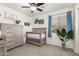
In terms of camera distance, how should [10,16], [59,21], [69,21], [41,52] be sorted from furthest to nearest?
[59,21] → [10,16] → [69,21] → [41,52]

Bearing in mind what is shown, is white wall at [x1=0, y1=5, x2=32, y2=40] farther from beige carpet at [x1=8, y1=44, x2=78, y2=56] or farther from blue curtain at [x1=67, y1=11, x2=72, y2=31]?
blue curtain at [x1=67, y1=11, x2=72, y2=31]

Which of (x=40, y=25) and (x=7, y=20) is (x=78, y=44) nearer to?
(x=40, y=25)

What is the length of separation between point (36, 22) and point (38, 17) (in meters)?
0.43

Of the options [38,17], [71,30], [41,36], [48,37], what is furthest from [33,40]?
[71,30]

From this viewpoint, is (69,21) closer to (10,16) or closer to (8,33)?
(8,33)

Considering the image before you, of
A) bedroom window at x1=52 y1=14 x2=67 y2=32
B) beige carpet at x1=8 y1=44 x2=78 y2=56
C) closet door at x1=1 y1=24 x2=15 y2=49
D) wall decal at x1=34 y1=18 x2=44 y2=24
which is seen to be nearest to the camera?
beige carpet at x1=8 y1=44 x2=78 y2=56

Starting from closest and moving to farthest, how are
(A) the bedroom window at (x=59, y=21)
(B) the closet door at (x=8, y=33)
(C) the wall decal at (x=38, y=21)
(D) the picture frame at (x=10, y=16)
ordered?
(B) the closet door at (x=8, y=33)
(D) the picture frame at (x=10, y=16)
(A) the bedroom window at (x=59, y=21)
(C) the wall decal at (x=38, y=21)

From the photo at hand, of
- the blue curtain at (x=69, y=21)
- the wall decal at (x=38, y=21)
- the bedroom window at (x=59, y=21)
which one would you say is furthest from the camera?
the wall decal at (x=38, y=21)

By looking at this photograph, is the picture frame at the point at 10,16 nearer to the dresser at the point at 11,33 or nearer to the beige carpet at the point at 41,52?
the dresser at the point at 11,33

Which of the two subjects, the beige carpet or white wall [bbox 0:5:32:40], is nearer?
the beige carpet

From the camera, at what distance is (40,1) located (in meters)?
2.35

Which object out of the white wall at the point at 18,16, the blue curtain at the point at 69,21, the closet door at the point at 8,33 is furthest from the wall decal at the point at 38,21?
the closet door at the point at 8,33

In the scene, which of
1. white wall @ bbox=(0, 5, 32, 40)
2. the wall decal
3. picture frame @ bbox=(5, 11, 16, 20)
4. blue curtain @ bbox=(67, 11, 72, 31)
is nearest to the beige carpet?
blue curtain @ bbox=(67, 11, 72, 31)

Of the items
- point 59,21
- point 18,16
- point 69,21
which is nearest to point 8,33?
point 18,16
